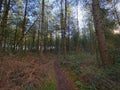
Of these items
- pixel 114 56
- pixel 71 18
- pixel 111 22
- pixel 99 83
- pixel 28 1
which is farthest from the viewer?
pixel 71 18

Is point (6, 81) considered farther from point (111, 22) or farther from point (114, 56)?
point (111, 22)

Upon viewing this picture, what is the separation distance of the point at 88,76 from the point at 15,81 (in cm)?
378

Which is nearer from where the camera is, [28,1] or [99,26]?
[99,26]

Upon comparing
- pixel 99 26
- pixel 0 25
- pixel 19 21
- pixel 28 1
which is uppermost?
pixel 28 1

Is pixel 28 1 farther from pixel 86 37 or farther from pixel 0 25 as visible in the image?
pixel 86 37

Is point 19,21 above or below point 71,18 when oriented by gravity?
below

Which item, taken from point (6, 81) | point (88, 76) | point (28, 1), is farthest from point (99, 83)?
point (28, 1)

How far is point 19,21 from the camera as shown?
17.7 m

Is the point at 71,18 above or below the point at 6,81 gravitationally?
above

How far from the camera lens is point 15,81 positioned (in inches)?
205

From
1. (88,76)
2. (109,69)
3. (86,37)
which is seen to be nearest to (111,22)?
(109,69)

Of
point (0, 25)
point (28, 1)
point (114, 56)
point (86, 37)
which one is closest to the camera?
point (114, 56)

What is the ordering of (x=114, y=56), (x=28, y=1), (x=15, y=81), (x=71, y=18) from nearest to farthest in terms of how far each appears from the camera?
(x=15, y=81) < (x=114, y=56) < (x=28, y=1) < (x=71, y=18)

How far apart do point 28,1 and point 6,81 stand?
549 inches
